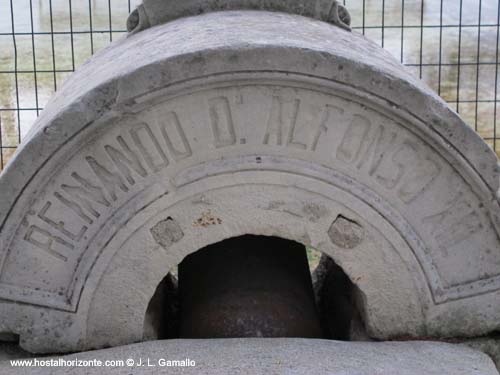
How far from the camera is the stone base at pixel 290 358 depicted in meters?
2.96

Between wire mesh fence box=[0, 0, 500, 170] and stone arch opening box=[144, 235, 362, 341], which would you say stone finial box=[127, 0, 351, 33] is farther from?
wire mesh fence box=[0, 0, 500, 170]

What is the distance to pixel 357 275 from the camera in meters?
3.30

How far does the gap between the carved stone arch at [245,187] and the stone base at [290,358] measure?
149 mm

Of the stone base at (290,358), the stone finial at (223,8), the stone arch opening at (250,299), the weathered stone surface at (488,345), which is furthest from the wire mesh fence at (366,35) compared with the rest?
the stone base at (290,358)

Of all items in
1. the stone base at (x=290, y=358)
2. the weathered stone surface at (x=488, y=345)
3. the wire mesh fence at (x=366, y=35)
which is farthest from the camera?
the wire mesh fence at (x=366, y=35)

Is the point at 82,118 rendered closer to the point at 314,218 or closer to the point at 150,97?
the point at 150,97

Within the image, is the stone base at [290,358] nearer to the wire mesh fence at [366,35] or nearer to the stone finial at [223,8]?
the stone finial at [223,8]

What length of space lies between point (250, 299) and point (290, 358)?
53 centimetres

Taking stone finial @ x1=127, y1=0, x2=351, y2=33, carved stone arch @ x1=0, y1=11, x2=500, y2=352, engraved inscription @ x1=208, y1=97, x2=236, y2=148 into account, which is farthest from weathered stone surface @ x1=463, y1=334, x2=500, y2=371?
stone finial @ x1=127, y1=0, x2=351, y2=33

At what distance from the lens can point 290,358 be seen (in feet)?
9.89

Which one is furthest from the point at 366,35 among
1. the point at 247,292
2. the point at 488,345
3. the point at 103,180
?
the point at 103,180

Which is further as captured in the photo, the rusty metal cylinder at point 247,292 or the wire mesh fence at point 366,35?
the wire mesh fence at point 366,35

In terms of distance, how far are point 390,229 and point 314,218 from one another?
27cm

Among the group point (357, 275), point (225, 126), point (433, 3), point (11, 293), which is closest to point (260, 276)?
point (357, 275)
